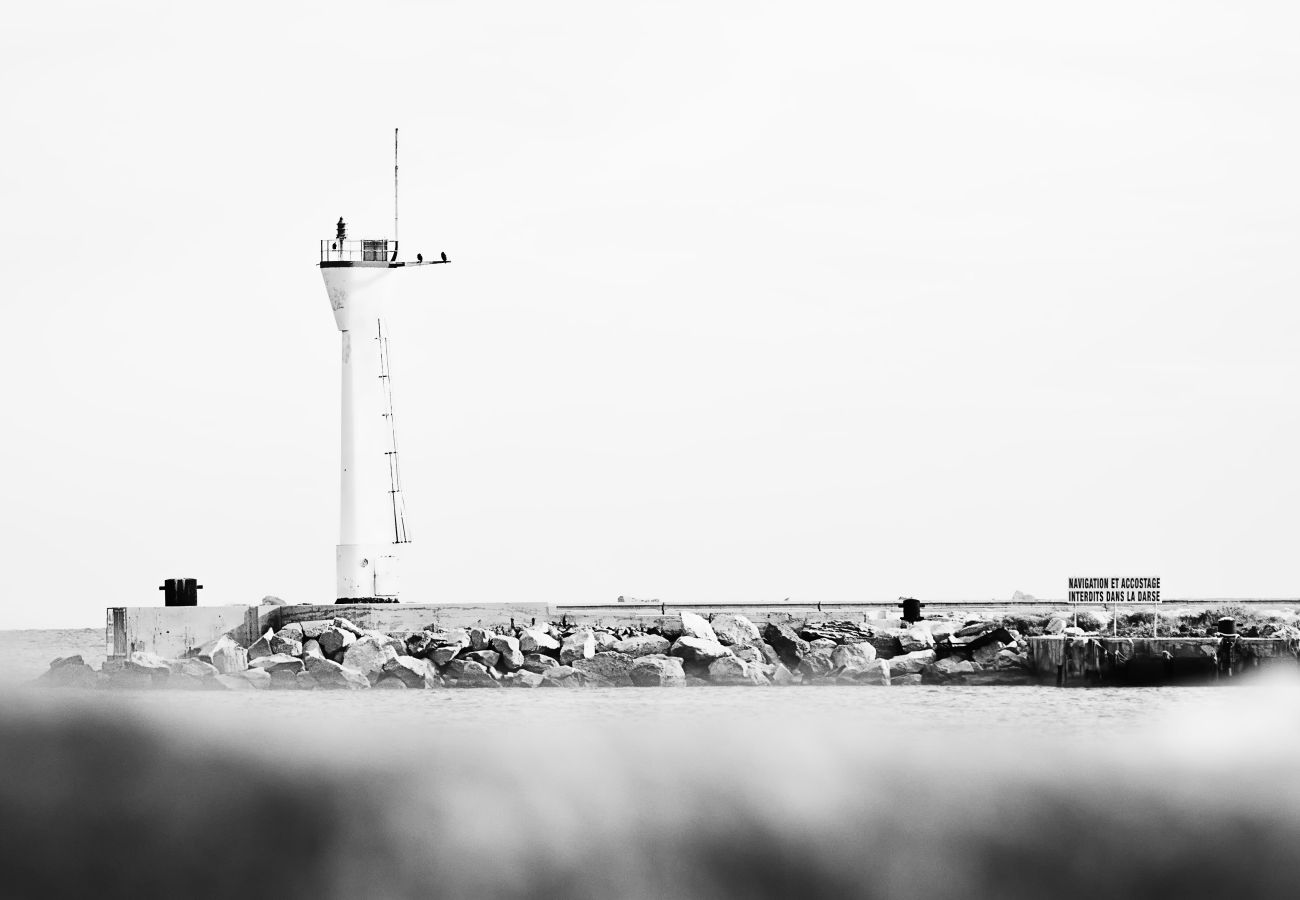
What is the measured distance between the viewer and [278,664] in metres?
28.5

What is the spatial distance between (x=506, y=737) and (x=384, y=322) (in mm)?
18028

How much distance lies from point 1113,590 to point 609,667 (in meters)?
9.15

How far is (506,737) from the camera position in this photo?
13969 mm

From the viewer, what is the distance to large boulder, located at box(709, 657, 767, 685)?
27.5m

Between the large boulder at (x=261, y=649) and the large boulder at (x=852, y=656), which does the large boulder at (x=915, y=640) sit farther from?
the large boulder at (x=261, y=649)

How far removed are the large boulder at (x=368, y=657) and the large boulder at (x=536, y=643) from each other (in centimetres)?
204

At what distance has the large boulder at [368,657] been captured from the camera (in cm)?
2806

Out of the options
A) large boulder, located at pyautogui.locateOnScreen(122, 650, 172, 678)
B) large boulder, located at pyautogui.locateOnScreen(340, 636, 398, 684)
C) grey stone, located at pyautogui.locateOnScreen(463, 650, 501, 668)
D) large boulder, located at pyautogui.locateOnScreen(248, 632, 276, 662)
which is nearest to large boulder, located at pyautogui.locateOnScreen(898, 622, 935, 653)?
grey stone, located at pyautogui.locateOnScreen(463, 650, 501, 668)

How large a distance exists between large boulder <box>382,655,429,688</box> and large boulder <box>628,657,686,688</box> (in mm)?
3220

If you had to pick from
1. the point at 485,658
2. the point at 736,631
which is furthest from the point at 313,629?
the point at 736,631

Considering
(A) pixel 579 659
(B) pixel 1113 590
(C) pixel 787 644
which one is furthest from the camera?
(B) pixel 1113 590

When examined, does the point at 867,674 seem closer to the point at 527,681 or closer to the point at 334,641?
the point at 527,681

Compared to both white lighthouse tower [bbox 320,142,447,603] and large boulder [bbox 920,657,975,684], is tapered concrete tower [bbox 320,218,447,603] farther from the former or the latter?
large boulder [bbox 920,657,975,684]

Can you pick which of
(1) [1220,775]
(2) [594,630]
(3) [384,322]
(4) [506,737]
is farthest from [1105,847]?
(3) [384,322]
